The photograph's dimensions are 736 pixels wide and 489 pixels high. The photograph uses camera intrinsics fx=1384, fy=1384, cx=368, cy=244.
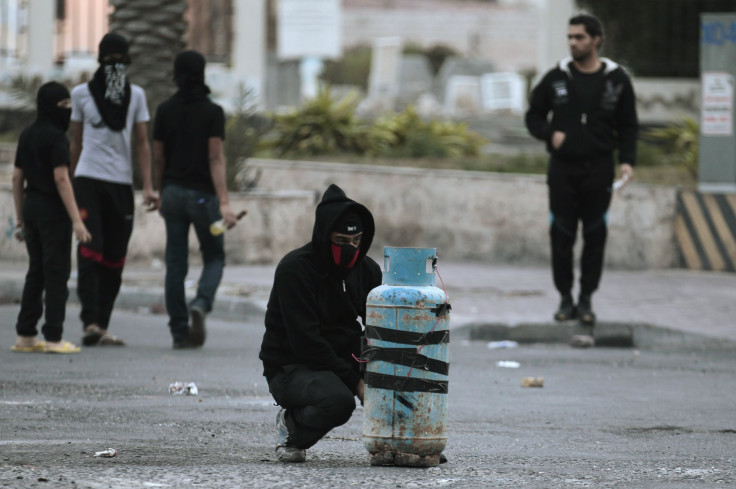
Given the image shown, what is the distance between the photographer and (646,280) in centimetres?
1321

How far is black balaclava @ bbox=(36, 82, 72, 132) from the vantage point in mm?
8297

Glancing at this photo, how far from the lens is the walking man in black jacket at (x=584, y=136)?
963 cm

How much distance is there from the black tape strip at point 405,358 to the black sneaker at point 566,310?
497cm

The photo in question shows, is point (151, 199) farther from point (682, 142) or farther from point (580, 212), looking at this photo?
point (682, 142)

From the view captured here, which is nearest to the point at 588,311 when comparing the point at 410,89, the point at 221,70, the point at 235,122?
the point at 235,122

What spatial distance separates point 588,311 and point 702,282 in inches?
135

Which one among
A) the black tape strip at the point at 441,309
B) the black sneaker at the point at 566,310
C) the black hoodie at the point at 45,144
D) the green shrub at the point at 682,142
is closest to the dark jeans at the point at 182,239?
the black hoodie at the point at 45,144

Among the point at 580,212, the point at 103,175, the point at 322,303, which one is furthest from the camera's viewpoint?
the point at 580,212

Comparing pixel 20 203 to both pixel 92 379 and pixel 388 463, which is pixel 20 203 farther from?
pixel 388 463

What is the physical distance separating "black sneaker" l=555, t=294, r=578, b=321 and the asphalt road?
38 cm

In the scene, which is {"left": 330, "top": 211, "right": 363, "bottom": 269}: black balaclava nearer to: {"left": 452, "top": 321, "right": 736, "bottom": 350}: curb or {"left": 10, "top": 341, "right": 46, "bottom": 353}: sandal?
{"left": 10, "top": 341, "right": 46, "bottom": 353}: sandal

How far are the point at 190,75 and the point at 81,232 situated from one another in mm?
1278

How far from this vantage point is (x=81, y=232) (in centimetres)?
828

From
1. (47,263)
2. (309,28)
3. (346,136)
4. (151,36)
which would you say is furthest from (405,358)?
(309,28)
